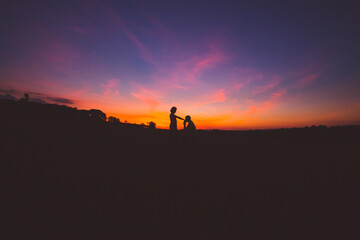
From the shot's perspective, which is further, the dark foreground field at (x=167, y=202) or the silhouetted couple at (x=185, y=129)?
the silhouetted couple at (x=185, y=129)

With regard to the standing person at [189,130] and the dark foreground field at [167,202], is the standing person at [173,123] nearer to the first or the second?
the standing person at [189,130]

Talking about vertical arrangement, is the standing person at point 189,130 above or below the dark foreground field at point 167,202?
above

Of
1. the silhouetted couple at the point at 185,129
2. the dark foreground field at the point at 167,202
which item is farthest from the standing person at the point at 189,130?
the dark foreground field at the point at 167,202

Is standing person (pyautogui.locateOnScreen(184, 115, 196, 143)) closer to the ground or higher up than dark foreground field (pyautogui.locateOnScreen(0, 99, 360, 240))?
higher up

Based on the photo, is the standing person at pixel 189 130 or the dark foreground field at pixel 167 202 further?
the standing person at pixel 189 130

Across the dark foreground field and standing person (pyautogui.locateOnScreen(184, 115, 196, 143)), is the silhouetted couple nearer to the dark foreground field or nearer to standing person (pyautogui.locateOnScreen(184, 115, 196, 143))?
standing person (pyautogui.locateOnScreen(184, 115, 196, 143))

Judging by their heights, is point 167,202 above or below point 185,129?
below

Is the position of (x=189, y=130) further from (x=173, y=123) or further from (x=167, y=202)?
(x=167, y=202)

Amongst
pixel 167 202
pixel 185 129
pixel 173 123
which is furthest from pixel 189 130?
pixel 167 202

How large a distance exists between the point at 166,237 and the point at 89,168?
4.49 meters

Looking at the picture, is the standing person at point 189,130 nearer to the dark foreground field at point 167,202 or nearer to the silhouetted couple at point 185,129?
the silhouetted couple at point 185,129

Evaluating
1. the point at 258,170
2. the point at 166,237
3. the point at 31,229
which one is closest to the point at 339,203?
the point at 258,170

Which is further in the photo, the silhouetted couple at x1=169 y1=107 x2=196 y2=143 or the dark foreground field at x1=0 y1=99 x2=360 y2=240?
the silhouetted couple at x1=169 y1=107 x2=196 y2=143

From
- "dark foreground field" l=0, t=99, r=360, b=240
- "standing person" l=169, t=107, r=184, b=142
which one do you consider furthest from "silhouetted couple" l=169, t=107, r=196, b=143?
"dark foreground field" l=0, t=99, r=360, b=240
